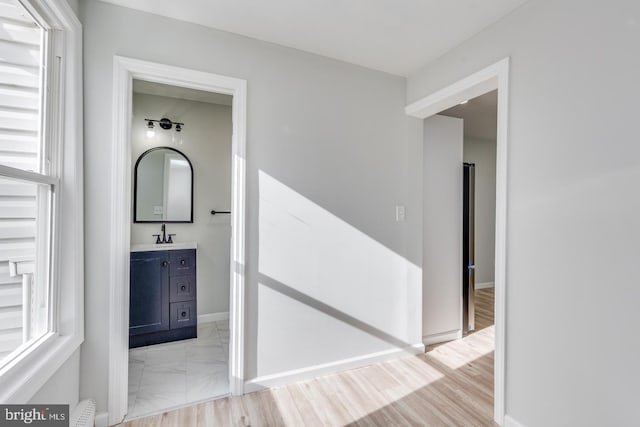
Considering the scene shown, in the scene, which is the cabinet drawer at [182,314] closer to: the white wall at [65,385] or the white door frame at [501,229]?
the white wall at [65,385]

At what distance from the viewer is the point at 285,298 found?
226cm

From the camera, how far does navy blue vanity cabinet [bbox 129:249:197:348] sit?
9.14 ft

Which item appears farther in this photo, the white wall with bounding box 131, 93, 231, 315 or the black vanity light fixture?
the white wall with bounding box 131, 93, 231, 315

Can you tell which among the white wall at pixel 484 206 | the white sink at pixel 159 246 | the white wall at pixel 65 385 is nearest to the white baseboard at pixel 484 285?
the white wall at pixel 484 206

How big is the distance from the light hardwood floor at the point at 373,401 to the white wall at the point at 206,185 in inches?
64.8

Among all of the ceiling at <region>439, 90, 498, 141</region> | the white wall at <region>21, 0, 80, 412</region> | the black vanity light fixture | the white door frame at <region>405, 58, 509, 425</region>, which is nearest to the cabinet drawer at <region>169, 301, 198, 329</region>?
the white wall at <region>21, 0, 80, 412</region>

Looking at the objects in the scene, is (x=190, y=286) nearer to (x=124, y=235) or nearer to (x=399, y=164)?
(x=124, y=235)

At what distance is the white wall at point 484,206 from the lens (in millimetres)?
5258

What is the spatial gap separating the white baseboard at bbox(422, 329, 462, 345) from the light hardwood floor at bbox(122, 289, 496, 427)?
328 millimetres

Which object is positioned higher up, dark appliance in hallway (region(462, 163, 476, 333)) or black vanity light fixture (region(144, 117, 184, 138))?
black vanity light fixture (region(144, 117, 184, 138))

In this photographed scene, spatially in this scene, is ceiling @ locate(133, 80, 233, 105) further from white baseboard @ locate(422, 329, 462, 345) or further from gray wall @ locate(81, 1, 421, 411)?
white baseboard @ locate(422, 329, 462, 345)

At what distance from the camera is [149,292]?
111 inches

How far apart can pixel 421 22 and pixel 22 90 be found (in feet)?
7.15

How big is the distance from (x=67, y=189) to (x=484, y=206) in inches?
225
